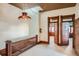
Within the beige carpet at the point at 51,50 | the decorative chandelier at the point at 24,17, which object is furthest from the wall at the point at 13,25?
the beige carpet at the point at 51,50

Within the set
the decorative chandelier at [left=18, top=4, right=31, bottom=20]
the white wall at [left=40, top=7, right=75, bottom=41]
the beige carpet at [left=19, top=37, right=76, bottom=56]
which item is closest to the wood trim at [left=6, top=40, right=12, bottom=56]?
the beige carpet at [left=19, top=37, right=76, bottom=56]

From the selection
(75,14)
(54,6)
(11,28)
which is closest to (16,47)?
(11,28)

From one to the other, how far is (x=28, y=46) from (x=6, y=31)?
0.49 m

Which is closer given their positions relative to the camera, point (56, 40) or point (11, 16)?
point (11, 16)

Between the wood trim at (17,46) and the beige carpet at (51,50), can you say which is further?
the beige carpet at (51,50)

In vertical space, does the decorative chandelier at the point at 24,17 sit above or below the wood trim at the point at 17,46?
above

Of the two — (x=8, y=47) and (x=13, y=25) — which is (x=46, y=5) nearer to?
(x=13, y=25)

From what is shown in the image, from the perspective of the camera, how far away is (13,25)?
1.74 meters

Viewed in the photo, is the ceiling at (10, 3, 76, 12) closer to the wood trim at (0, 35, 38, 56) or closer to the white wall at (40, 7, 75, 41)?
the white wall at (40, 7, 75, 41)

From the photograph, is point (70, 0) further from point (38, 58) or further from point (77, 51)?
point (38, 58)

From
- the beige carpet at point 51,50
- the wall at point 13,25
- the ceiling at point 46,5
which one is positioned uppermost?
the ceiling at point 46,5

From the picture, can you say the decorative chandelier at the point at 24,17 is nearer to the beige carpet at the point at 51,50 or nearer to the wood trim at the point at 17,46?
the wood trim at the point at 17,46

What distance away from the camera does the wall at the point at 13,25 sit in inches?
65.9

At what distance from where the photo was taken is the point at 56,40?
1.87 m
